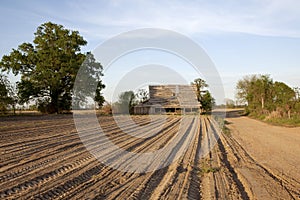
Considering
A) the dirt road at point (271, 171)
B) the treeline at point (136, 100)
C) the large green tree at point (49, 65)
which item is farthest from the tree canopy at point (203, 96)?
the dirt road at point (271, 171)

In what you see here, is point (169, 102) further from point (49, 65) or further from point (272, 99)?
point (49, 65)

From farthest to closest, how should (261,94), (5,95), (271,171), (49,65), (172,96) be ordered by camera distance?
1. (172,96)
2. (261,94)
3. (49,65)
4. (5,95)
5. (271,171)

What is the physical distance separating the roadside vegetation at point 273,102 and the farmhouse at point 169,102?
380 inches

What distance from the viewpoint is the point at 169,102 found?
170 ft

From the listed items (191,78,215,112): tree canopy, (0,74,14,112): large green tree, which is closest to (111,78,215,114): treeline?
(191,78,215,112): tree canopy

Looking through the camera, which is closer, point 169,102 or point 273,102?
point 273,102

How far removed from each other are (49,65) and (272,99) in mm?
29368

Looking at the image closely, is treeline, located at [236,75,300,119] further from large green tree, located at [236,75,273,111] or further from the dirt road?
the dirt road

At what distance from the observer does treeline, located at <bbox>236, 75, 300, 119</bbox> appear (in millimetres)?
27055

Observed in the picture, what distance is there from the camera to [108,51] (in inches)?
592

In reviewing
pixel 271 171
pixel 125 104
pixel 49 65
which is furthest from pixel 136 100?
pixel 271 171

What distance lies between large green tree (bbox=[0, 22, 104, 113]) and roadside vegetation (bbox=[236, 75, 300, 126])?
23094 mm

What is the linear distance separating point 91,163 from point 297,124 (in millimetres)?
19221

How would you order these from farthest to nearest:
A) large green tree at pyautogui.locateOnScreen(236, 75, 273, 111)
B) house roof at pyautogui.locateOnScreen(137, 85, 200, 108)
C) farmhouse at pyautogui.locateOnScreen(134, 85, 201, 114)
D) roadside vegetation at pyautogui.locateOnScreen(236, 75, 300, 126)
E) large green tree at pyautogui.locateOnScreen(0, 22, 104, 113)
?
house roof at pyautogui.locateOnScreen(137, 85, 200, 108)
farmhouse at pyautogui.locateOnScreen(134, 85, 201, 114)
large green tree at pyautogui.locateOnScreen(236, 75, 273, 111)
large green tree at pyautogui.locateOnScreen(0, 22, 104, 113)
roadside vegetation at pyautogui.locateOnScreen(236, 75, 300, 126)
